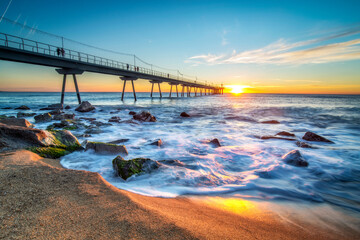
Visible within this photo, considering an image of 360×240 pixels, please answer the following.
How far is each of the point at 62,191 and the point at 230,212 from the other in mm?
1926

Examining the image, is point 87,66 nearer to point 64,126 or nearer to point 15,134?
point 64,126

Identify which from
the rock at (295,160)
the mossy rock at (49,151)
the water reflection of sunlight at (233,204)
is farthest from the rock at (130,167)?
the rock at (295,160)

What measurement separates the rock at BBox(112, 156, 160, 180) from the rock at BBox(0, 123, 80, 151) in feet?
5.87

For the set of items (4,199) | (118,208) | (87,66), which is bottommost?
(118,208)

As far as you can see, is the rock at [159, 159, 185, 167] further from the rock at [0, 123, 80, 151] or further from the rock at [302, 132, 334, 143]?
the rock at [302, 132, 334, 143]

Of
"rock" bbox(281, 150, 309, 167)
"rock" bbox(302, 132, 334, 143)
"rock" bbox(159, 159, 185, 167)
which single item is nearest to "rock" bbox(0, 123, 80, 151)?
"rock" bbox(159, 159, 185, 167)

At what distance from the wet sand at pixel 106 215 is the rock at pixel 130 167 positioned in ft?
2.03

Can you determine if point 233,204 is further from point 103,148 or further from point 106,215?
point 103,148

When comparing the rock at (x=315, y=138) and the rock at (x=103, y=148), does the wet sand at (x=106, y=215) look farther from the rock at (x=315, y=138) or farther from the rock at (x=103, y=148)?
the rock at (x=315, y=138)

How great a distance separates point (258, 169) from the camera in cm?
375

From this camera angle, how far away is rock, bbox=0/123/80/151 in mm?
3396

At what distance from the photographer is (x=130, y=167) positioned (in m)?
3.01

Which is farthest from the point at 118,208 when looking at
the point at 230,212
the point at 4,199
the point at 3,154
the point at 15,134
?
the point at 15,134

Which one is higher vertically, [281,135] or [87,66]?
[87,66]
